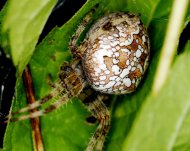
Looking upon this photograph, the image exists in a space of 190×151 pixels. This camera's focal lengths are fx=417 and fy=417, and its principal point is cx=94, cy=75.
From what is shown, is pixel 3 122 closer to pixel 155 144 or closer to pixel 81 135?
pixel 81 135

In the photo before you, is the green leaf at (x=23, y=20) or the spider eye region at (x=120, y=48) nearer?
the green leaf at (x=23, y=20)

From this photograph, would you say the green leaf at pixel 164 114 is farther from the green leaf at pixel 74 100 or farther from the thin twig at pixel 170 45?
the green leaf at pixel 74 100

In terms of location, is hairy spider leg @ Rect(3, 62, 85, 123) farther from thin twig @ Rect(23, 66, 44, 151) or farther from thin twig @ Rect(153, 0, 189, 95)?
thin twig @ Rect(153, 0, 189, 95)

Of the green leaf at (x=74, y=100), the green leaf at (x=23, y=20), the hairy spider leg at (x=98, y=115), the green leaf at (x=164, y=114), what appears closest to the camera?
the green leaf at (x=164, y=114)

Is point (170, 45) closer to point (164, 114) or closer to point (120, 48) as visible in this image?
point (164, 114)

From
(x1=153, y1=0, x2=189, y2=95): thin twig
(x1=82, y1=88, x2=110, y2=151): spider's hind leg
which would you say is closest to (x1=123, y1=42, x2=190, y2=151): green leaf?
(x1=153, y1=0, x2=189, y2=95): thin twig

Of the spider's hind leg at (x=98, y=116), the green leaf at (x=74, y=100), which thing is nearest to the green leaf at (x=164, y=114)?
the green leaf at (x=74, y=100)

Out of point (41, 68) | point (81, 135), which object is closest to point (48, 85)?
point (41, 68)
